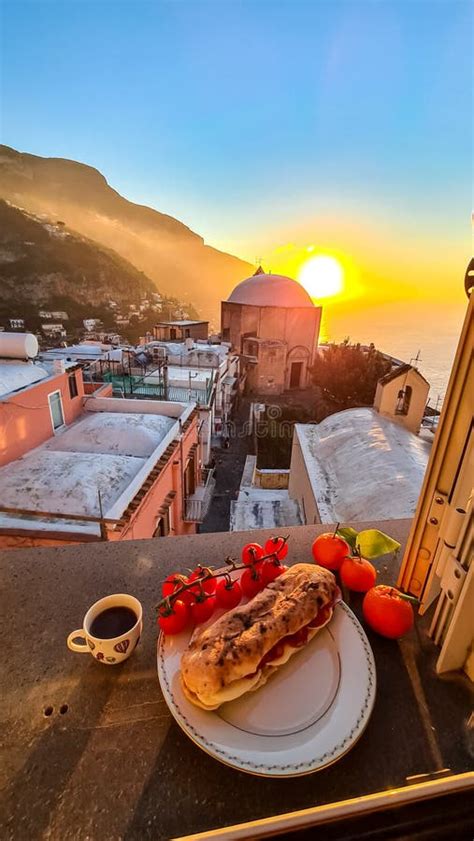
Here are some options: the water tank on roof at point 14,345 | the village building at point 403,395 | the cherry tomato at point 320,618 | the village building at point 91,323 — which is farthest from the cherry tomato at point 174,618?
the village building at point 91,323

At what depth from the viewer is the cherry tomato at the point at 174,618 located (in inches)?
57.7

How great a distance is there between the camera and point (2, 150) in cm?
10369

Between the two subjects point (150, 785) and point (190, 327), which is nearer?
point (150, 785)

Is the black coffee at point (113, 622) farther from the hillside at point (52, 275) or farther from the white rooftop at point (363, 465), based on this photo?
the hillside at point (52, 275)

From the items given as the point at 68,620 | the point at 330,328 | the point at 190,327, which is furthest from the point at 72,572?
the point at 330,328

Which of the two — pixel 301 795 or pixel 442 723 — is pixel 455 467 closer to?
pixel 442 723

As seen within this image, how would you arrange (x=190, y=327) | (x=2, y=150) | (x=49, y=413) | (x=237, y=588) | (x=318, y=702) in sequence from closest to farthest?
(x=318, y=702), (x=237, y=588), (x=49, y=413), (x=190, y=327), (x=2, y=150)

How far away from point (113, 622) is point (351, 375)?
781 inches

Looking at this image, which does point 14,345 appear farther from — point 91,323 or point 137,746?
point 91,323

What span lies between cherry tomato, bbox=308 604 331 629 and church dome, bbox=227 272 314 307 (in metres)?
28.3

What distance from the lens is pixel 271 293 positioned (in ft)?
95.6

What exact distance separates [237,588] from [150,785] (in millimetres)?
693

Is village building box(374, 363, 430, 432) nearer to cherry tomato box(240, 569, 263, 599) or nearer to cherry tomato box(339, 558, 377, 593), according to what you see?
cherry tomato box(339, 558, 377, 593)

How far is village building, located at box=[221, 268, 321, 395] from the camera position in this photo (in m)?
27.8
